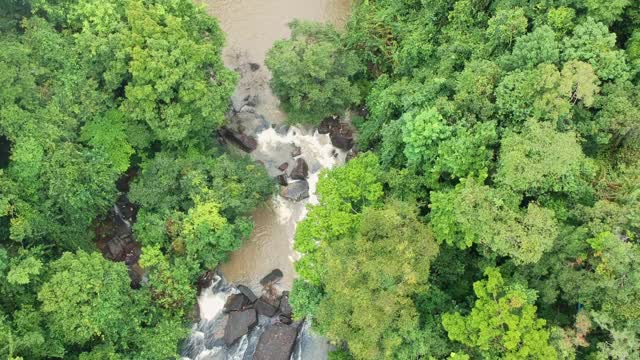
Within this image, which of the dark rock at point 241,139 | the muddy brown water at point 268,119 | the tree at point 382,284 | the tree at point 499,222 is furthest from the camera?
the dark rock at point 241,139

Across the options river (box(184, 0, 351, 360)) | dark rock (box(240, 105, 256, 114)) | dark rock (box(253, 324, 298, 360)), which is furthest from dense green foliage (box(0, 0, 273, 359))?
dark rock (box(240, 105, 256, 114))

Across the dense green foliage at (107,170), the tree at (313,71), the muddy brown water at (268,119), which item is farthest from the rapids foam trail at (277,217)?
the dense green foliage at (107,170)

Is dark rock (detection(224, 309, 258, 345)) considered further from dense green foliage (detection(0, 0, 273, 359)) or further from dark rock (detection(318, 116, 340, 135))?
dark rock (detection(318, 116, 340, 135))

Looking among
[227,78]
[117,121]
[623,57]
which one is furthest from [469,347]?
[117,121]

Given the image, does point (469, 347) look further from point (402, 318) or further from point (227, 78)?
point (227, 78)

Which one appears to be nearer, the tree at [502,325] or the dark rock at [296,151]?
the tree at [502,325]

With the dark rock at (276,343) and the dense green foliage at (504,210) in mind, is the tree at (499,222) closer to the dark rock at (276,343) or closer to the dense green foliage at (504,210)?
the dense green foliage at (504,210)

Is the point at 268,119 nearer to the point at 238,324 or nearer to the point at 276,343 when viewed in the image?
the point at 238,324
